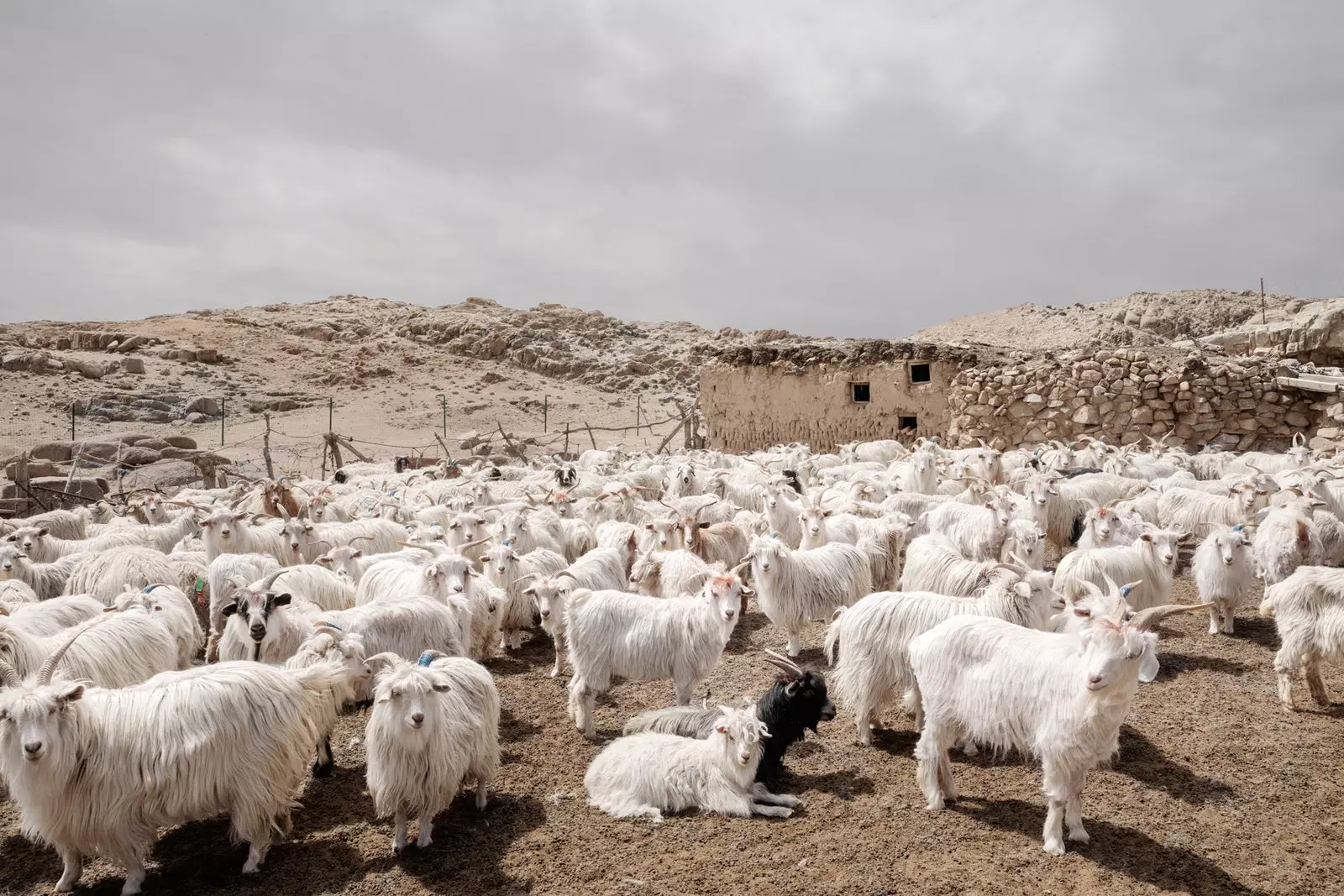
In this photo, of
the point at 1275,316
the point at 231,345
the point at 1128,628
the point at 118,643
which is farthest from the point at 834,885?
the point at 231,345

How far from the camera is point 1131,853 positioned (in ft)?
15.3

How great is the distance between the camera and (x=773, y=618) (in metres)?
7.94

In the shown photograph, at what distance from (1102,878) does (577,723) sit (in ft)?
12.0

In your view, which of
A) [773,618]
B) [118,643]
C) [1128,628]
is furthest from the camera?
[773,618]

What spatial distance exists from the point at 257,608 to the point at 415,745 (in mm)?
2211

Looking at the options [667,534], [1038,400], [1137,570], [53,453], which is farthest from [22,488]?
[1038,400]

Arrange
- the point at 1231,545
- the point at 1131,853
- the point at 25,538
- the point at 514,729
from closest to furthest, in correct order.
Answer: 1. the point at 1131,853
2. the point at 514,729
3. the point at 1231,545
4. the point at 25,538

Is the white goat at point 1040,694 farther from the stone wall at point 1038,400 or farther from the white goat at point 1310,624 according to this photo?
the stone wall at point 1038,400

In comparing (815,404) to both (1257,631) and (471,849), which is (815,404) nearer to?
(1257,631)

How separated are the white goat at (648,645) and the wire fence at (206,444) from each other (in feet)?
43.2

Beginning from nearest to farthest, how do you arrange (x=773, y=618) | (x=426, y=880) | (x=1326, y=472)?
(x=426, y=880) → (x=773, y=618) → (x=1326, y=472)

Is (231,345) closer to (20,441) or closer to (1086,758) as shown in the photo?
(20,441)

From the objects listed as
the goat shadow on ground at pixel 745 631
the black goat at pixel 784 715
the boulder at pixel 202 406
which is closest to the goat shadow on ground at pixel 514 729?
the black goat at pixel 784 715

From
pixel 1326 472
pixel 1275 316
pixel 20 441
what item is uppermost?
pixel 1275 316
